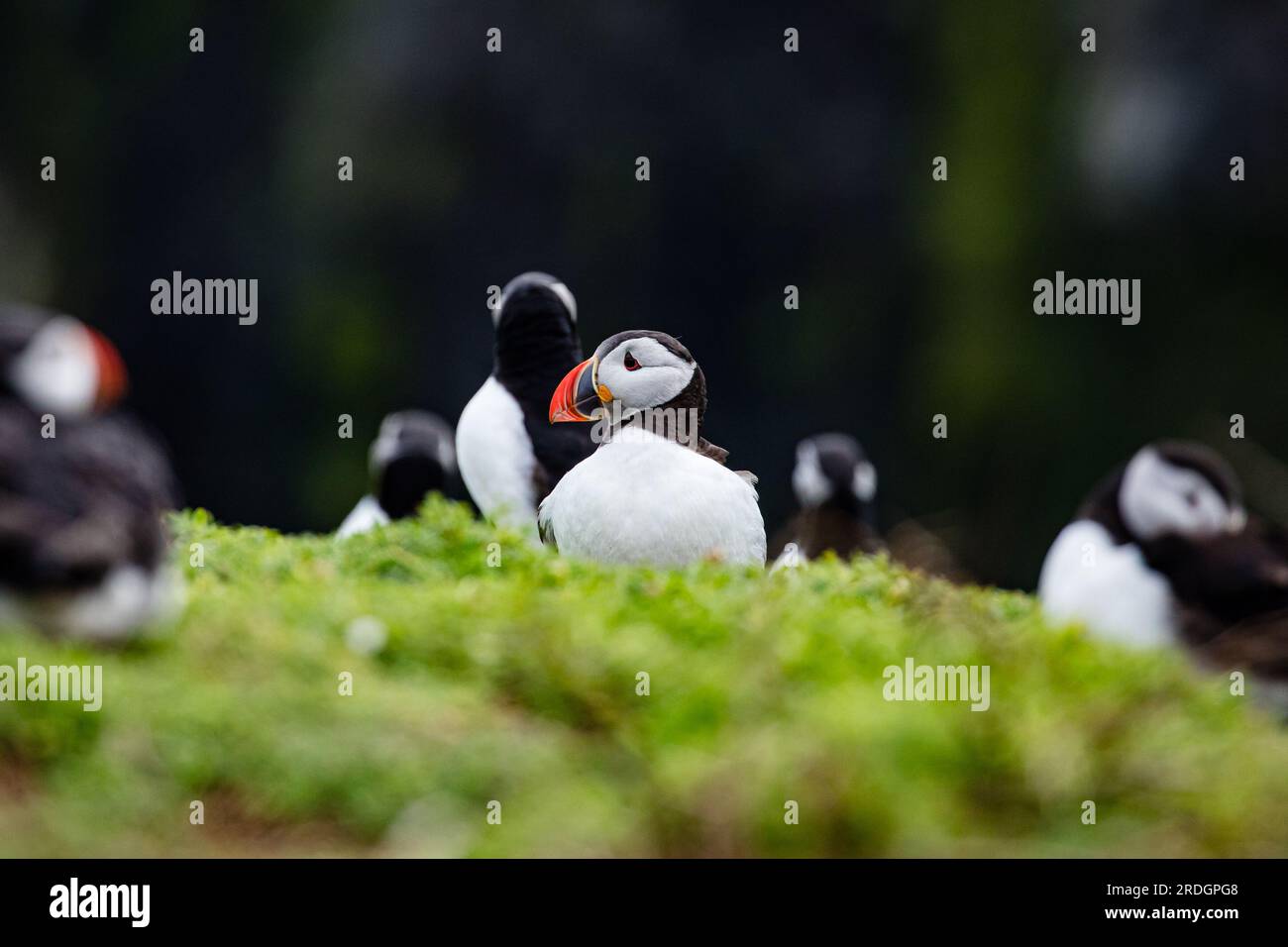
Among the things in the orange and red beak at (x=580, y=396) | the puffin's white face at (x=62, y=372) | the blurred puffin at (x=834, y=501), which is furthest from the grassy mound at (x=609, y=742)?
the blurred puffin at (x=834, y=501)

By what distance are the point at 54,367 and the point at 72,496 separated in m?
0.44

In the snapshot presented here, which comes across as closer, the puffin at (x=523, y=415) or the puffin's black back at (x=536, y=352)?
the puffin at (x=523, y=415)

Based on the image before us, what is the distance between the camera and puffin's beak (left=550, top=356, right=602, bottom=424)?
22.3ft

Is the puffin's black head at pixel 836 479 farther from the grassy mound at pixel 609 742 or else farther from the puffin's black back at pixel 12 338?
the puffin's black back at pixel 12 338

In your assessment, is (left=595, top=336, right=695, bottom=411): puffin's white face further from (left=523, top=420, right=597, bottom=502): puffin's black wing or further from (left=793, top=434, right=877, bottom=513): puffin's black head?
(left=793, top=434, right=877, bottom=513): puffin's black head

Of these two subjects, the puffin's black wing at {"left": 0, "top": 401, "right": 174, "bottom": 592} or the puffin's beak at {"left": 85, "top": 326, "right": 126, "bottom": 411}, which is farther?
the puffin's beak at {"left": 85, "top": 326, "right": 126, "bottom": 411}

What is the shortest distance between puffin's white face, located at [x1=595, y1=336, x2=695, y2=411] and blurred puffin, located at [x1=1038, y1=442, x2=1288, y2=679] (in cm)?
181

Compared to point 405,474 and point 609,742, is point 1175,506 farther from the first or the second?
point 405,474

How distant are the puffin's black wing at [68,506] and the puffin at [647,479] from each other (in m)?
2.19

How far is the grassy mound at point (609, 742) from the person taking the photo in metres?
3.80

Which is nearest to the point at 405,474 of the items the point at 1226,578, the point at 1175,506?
the point at 1175,506

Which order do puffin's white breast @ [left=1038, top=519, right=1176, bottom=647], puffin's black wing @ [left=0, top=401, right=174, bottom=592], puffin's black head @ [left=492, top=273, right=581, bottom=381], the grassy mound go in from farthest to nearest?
puffin's black head @ [left=492, top=273, right=581, bottom=381] < puffin's white breast @ [left=1038, top=519, right=1176, bottom=647] < puffin's black wing @ [left=0, top=401, right=174, bottom=592] < the grassy mound

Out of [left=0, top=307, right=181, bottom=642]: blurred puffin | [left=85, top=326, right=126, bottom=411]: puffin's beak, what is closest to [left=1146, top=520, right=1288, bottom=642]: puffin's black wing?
[left=0, top=307, right=181, bottom=642]: blurred puffin
